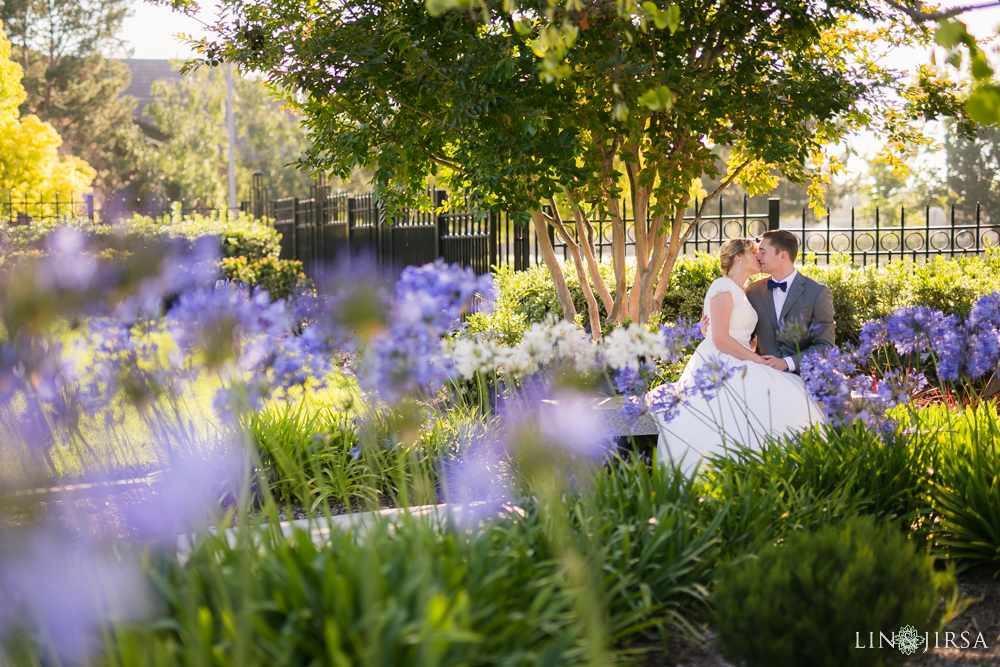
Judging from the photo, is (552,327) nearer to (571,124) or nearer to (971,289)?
(571,124)

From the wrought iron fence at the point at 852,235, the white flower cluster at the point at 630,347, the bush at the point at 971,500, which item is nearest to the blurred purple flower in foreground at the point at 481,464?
the white flower cluster at the point at 630,347

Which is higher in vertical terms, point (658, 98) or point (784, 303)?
point (658, 98)

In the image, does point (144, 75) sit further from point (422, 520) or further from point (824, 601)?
point (824, 601)

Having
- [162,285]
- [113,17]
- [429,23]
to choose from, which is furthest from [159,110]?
[162,285]

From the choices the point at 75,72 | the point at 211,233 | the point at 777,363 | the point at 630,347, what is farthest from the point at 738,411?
the point at 75,72

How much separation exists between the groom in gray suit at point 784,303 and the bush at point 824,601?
2.38 meters

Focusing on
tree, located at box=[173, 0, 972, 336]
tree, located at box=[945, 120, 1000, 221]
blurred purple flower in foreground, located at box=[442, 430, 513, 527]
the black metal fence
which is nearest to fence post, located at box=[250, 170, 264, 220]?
the black metal fence

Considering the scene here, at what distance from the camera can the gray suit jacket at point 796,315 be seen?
4859mm

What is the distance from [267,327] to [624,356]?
128 centimetres

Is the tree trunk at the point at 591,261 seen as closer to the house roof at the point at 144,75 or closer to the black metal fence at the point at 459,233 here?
the black metal fence at the point at 459,233

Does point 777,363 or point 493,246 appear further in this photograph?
point 493,246

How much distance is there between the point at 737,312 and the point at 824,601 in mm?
2888

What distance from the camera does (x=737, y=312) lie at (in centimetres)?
500

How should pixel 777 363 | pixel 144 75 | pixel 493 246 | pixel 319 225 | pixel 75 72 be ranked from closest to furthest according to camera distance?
pixel 777 363, pixel 493 246, pixel 319 225, pixel 75 72, pixel 144 75
